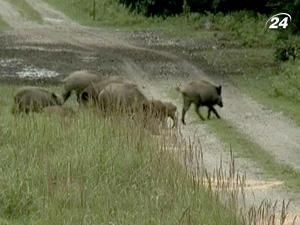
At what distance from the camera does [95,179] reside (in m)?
10.6

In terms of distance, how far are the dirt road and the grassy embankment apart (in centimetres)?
153

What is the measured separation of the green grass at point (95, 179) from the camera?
919cm

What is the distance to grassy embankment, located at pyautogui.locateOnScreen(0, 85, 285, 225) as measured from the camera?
914 cm

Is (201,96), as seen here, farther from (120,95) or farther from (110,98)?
(110,98)

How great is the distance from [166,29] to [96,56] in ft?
26.1

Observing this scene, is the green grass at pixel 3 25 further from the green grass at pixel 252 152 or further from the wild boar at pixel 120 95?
the wild boar at pixel 120 95

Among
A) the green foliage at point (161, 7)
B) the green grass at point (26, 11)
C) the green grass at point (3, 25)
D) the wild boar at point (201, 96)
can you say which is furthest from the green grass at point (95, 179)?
the green grass at point (26, 11)

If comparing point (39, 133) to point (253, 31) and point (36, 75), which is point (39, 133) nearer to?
point (36, 75)

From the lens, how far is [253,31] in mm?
32688

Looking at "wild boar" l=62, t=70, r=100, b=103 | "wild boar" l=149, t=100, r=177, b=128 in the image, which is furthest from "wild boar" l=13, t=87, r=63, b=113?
"wild boar" l=149, t=100, r=177, b=128

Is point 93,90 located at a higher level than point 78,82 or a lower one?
higher

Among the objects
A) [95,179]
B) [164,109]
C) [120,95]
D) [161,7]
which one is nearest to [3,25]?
[161,7]

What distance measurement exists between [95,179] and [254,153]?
16.8ft

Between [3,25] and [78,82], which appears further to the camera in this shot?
[3,25]
